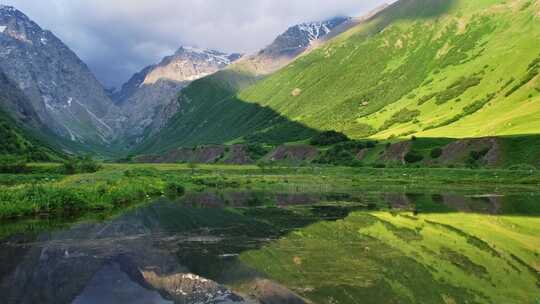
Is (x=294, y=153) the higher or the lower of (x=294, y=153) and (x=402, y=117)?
the lower

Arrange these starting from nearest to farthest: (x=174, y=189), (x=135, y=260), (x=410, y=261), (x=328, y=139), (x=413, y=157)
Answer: (x=410, y=261) → (x=135, y=260) → (x=174, y=189) → (x=413, y=157) → (x=328, y=139)

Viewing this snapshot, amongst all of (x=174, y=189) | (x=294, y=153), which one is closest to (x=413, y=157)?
(x=294, y=153)

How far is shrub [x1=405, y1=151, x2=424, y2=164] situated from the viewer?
110244 mm

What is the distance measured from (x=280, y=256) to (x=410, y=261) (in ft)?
20.8

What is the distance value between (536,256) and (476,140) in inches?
3216

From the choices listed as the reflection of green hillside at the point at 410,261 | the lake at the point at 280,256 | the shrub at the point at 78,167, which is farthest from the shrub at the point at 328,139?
the reflection of green hillside at the point at 410,261

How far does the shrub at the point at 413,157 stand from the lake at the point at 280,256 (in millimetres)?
62125

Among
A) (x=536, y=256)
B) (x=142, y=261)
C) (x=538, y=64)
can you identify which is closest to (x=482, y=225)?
(x=536, y=256)

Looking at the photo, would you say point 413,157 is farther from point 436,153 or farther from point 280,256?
point 280,256

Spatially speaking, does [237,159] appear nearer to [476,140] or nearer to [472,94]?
[472,94]

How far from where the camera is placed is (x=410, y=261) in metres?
24.4

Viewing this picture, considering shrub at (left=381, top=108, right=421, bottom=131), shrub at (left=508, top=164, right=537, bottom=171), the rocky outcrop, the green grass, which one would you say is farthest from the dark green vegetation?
shrub at (left=381, top=108, right=421, bottom=131)

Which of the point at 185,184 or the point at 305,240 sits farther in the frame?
the point at 185,184

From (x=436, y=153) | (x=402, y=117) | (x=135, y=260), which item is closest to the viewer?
(x=135, y=260)
